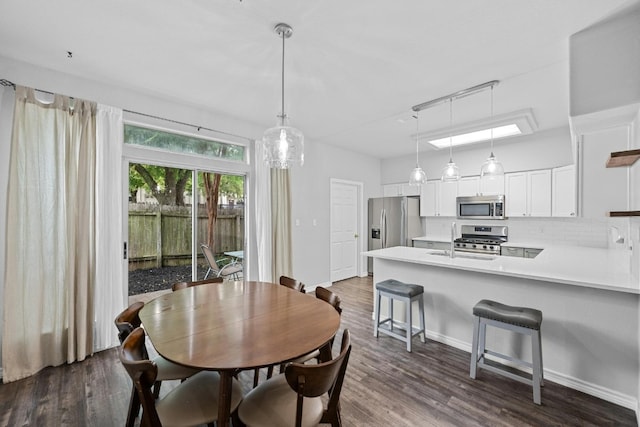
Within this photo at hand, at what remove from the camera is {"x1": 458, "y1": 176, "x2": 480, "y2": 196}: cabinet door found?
4918 mm

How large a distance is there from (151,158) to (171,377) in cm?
248

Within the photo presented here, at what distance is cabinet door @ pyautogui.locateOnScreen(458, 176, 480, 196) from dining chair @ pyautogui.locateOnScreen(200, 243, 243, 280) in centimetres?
420

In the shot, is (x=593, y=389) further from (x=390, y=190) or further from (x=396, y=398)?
(x=390, y=190)

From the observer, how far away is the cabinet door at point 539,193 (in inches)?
165

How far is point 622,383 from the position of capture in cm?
196

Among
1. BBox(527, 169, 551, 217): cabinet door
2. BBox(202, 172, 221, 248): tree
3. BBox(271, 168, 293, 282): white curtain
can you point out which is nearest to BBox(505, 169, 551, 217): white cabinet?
BBox(527, 169, 551, 217): cabinet door

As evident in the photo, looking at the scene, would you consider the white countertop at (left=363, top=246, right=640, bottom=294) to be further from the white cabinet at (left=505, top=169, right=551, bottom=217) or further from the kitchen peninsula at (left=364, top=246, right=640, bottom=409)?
the white cabinet at (left=505, top=169, right=551, bottom=217)

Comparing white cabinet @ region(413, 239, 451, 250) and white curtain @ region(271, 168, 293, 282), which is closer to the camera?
white curtain @ region(271, 168, 293, 282)

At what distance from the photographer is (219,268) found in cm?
389

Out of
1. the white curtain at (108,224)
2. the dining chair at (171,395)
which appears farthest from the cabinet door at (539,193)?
the white curtain at (108,224)

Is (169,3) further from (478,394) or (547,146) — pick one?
(547,146)

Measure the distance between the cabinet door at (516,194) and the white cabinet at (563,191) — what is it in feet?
1.17

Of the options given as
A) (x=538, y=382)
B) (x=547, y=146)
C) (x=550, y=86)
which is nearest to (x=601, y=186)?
(x=550, y=86)

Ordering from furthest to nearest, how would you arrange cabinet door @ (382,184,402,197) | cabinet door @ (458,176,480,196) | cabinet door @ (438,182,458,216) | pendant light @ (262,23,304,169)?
1. cabinet door @ (382,184,402,197)
2. cabinet door @ (438,182,458,216)
3. cabinet door @ (458,176,480,196)
4. pendant light @ (262,23,304,169)
